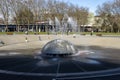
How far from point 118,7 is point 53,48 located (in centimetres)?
7997

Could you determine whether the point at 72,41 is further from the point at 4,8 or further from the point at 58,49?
the point at 4,8

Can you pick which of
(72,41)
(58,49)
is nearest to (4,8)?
(72,41)

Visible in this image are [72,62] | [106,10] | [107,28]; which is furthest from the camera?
[107,28]

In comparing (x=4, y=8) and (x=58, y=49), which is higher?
(x=4, y=8)

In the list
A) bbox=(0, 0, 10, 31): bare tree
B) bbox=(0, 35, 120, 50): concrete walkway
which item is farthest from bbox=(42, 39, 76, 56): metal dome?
bbox=(0, 0, 10, 31): bare tree

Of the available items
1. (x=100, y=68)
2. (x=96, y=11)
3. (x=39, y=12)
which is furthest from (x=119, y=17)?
(x=100, y=68)

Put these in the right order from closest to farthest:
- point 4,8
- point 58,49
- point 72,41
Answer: point 58,49 → point 72,41 → point 4,8

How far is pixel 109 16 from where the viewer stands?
111000 mm

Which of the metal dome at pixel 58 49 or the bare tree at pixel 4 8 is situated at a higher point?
the bare tree at pixel 4 8

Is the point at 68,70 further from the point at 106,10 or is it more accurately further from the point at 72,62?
the point at 106,10

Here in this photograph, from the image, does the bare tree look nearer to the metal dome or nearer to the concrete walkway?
the concrete walkway

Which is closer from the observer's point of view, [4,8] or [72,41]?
[72,41]

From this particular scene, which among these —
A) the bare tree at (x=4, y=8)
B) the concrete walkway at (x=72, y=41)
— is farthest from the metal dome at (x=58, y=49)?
the bare tree at (x=4, y=8)

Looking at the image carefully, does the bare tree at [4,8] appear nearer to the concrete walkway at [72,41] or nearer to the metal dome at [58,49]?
the concrete walkway at [72,41]
